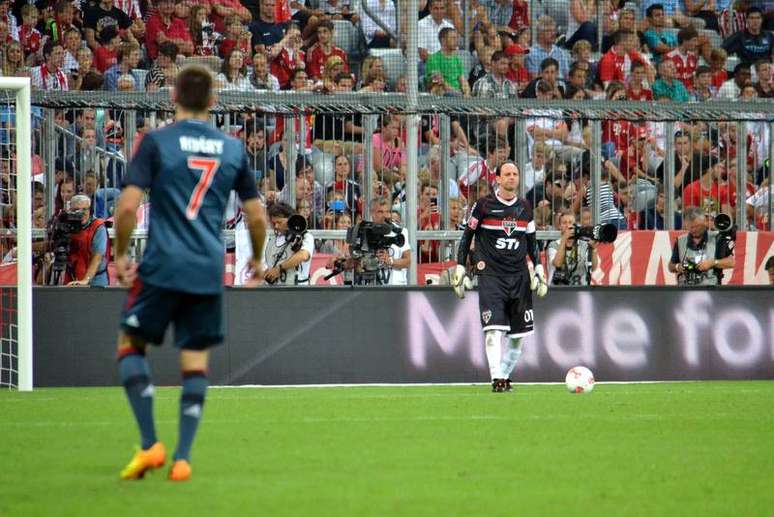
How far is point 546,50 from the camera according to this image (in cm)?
1991

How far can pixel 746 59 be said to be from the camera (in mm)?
20672

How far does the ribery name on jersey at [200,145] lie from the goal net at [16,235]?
7.48 metres

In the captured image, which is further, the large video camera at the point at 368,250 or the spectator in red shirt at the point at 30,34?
the spectator in red shirt at the point at 30,34

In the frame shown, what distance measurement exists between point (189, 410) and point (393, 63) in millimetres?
10810

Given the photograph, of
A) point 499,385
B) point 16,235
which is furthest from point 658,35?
point 16,235

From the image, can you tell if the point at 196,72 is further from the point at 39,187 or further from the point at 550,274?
the point at 550,274

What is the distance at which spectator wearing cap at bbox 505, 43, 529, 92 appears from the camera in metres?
19.1

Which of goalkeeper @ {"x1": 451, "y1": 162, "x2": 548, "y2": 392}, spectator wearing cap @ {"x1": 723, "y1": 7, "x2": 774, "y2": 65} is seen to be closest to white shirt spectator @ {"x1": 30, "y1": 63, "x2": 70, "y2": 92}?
goalkeeper @ {"x1": 451, "y1": 162, "x2": 548, "y2": 392}

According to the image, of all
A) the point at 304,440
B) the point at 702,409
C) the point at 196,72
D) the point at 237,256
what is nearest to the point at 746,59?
the point at 237,256

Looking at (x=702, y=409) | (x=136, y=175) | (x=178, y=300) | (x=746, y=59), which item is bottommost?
(x=702, y=409)

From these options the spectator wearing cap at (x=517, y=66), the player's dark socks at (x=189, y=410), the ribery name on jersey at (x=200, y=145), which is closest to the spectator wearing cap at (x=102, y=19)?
the spectator wearing cap at (x=517, y=66)

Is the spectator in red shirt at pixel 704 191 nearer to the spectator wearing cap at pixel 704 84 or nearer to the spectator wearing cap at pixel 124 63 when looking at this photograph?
the spectator wearing cap at pixel 704 84

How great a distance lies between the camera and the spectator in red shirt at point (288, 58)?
18.7 metres

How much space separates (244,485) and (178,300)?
101cm
